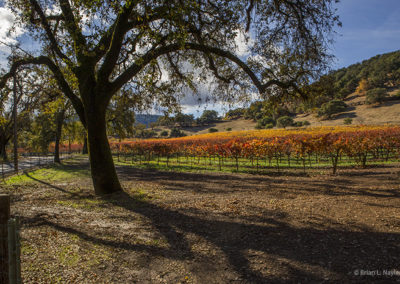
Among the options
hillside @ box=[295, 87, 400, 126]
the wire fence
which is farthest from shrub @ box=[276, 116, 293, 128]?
the wire fence

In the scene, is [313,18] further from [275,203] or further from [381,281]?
[381,281]

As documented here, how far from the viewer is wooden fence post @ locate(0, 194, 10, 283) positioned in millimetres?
2281

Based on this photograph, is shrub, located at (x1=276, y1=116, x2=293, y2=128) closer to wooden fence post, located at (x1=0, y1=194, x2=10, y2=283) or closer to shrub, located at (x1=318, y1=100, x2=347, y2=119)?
shrub, located at (x1=318, y1=100, x2=347, y2=119)

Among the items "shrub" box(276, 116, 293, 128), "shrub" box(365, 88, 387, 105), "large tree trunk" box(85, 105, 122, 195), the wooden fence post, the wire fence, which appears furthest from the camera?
"shrub" box(365, 88, 387, 105)

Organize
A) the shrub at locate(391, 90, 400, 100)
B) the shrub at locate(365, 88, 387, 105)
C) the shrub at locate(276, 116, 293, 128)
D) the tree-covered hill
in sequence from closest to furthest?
the tree-covered hill < the shrub at locate(276, 116, 293, 128) < the shrub at locate(391, 90, 400, 100) < the shrub at locate(365, 88, 387, 105)

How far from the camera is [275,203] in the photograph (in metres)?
8.14

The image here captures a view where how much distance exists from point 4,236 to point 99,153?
7.14m

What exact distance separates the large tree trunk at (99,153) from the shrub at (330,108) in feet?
214

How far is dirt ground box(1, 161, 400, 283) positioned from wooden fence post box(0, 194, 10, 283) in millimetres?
1675

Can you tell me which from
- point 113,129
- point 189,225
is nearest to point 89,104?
point 189,225

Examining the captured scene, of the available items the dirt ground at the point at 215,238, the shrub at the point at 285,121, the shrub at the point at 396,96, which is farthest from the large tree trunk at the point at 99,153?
the shrub at the point at 396,96

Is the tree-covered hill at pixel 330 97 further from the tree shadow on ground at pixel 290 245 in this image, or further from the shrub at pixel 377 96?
the tree shadow on ground at pixel 290 245

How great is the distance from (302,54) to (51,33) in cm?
990

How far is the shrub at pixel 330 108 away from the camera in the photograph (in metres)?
62.2
